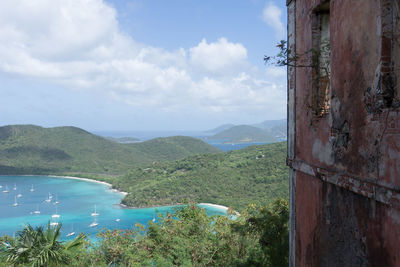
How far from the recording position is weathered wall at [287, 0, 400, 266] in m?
2.29

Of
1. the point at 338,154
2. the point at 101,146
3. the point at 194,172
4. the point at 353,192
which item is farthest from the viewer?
the point at 101,146

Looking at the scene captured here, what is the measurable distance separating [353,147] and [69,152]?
108282 millimetres

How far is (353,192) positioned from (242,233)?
8774 mm

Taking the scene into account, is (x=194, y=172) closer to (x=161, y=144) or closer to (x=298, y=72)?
(x=161, y=144)

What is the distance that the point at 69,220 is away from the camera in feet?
178

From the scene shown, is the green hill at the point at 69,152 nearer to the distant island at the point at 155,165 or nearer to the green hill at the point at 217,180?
the distant island at the point at 155,165

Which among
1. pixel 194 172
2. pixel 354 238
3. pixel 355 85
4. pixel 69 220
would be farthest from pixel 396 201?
pixel 194 172

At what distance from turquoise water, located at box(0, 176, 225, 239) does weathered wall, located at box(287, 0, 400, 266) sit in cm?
4417

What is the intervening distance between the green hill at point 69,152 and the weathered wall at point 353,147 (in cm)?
9135

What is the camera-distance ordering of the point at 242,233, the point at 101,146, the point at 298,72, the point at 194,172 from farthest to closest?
the point at 101,146 → the point at 194,172 → the point at 242,233 → the point at 298,72

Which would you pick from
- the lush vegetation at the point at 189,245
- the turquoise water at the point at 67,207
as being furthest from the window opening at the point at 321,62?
the turquoise water at the point at 67,207

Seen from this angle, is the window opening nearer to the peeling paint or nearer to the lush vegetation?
the peeling paint

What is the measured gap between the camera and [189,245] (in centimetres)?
1099

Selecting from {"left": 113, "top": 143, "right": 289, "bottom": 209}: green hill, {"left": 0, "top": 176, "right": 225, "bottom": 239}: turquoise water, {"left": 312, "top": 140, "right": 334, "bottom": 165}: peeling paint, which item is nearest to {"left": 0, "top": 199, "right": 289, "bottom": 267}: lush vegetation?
{"left": 312, "top": 140, "right": 334, "bottom": 165}: peeling paint
